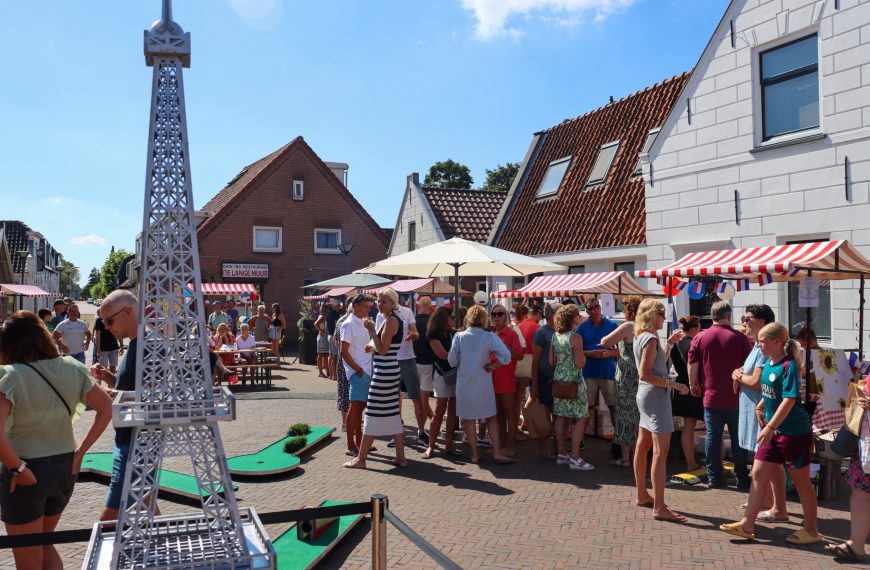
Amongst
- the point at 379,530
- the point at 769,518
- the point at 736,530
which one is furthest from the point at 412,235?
the point at 379,530

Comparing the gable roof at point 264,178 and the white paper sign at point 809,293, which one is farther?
the gable roof at point 264,178

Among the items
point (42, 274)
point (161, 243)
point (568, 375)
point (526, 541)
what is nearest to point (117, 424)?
point (161, 243)

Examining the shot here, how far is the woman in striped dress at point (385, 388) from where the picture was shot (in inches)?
297

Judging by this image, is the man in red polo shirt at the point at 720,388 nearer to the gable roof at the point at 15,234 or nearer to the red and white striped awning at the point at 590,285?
the red and white striped awning at the point at 590,285

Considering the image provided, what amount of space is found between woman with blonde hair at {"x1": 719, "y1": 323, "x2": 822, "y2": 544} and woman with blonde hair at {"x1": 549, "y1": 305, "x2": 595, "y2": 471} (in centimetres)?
238

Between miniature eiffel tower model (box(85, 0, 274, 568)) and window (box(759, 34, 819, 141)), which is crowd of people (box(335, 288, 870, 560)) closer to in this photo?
miniature eiffel tower model (box(85, 0, 274, 568))

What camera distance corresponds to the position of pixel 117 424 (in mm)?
3098

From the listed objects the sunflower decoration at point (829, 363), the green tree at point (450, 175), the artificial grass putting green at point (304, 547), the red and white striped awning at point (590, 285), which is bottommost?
the artificial grass putting green at point (304, 547)

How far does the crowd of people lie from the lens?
5223 mm

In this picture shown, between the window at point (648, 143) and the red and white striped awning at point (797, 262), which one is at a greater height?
the window at point (648, 143)

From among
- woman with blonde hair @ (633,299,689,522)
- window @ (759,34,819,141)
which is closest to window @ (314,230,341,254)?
window @ (759,34,819,141)

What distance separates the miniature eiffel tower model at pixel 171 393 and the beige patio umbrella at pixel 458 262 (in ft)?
19.5

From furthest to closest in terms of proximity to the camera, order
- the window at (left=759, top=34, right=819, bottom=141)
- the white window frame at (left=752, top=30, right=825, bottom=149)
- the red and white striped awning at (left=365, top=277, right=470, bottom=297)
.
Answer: the red and white striped awning at (left=365, top=277, right=470, bottom=297), the window at (left=759, top=34, right=819, bottom=141), the white window frame at (left=752, top=30, right=825, bottom=149)

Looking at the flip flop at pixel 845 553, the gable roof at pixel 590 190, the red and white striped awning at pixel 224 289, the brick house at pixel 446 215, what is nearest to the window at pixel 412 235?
the brick house at pixel 446 215
